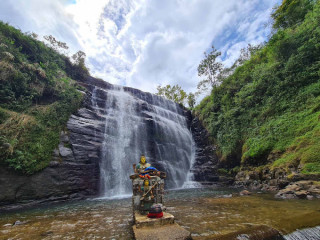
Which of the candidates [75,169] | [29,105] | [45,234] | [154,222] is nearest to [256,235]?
[154,222]

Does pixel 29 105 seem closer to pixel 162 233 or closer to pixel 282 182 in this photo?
pixel 162 233

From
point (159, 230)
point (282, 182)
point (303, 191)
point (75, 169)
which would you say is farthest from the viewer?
point (75, 169)

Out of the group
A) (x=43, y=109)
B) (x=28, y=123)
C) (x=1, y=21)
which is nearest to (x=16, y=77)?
(x=43, y=109)

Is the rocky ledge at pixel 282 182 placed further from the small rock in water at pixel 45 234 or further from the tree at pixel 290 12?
the tree at pixel 290 12

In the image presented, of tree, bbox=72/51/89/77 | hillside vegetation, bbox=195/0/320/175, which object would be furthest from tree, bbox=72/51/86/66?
hillside vegetation, bbox=195/0/320/175

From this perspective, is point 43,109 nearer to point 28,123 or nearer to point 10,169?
point 28,123

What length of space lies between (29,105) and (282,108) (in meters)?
20.7

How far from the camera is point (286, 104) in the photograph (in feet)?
43.8

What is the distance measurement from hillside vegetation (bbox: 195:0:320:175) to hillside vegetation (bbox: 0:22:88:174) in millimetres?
15723

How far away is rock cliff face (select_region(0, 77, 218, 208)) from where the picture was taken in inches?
403

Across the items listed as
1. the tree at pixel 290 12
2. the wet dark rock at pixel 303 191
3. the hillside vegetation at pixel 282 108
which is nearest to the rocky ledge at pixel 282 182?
the wet dark rock at pixel 303 191

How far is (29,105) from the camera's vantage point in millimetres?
13828

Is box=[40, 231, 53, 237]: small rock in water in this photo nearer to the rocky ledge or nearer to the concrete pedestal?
the concrete pedestal

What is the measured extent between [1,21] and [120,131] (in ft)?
52.4
